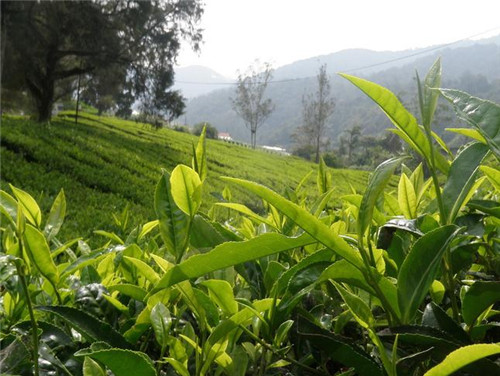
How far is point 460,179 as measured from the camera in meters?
0.50

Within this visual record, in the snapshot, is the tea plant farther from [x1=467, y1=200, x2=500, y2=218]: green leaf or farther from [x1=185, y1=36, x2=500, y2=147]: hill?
[x1=185, y1=36, x2=500, y2=147]: hill

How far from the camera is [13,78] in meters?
15.4

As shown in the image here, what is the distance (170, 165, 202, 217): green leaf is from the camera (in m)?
0.48

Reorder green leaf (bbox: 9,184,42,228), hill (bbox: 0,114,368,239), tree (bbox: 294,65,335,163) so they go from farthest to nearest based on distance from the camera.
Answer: tree (bbox: 294,65,335,163) < hill (bbox: 0,114,368,239) < green leaf (bbox: 9,184,42,228)

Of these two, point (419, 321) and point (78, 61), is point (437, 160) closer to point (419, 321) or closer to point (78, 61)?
point (419, 321)

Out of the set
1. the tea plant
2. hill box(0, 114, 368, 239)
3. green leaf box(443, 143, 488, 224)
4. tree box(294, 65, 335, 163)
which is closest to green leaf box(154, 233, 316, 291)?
the tea plant

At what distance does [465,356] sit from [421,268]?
0.36ft

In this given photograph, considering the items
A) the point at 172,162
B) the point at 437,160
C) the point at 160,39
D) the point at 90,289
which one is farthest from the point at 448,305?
the point at 160,39

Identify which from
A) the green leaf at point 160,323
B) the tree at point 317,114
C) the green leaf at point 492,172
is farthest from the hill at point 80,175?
the tree at point 317,114

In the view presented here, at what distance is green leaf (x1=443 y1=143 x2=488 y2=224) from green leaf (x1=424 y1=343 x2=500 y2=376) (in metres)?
0.19

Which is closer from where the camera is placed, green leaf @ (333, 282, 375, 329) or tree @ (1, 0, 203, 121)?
green leaf @ (333, 282, 375, 329)

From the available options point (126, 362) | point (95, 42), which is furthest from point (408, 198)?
point (95, 42)

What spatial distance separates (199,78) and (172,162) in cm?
18896

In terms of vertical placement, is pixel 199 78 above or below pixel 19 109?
above
